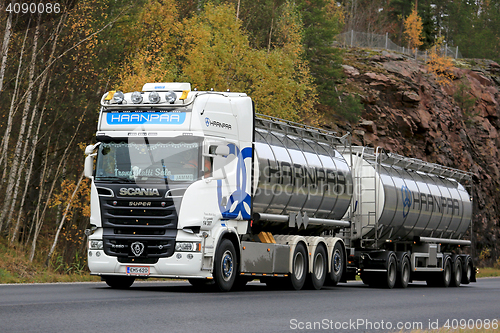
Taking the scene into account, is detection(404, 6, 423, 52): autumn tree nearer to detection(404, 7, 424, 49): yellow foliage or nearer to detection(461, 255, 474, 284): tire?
detection(404, 7, 424, 49): yellow foliage

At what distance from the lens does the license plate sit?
15.1 meters

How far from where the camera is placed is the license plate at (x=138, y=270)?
15.1 metres

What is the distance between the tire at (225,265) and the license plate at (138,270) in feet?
Answer: 4.67

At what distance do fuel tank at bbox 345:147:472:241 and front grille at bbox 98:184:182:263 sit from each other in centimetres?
858

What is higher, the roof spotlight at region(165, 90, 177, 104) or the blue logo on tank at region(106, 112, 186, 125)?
the roof spotlight at region(165, 90, 177, 104)

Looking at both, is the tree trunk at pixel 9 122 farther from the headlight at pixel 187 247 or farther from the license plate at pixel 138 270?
the headlight at pixel 187 247

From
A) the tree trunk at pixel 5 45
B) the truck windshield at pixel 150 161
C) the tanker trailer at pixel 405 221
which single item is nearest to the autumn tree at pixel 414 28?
the tanker trailer at pixel 405 221

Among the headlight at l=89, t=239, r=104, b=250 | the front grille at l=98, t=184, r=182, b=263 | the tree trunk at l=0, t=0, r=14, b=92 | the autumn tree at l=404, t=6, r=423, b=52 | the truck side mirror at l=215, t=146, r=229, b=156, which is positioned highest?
the autumn tree at l=404, t=6, r=423, b=52

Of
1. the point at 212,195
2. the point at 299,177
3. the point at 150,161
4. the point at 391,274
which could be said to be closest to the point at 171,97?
the point at 150,161

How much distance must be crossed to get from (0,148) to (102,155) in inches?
341

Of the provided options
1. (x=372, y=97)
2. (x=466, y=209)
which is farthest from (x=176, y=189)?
(x=372, y=97)

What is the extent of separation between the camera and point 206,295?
48.5ft

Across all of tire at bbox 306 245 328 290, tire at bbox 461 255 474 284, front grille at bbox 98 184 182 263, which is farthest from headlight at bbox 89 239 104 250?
tire at bbox 461 255 474 284

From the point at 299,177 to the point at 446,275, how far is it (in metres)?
11.0
